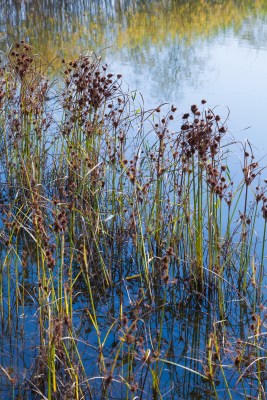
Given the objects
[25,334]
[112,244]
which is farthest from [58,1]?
[25,334]

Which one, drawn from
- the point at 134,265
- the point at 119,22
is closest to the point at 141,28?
the point at 119,22

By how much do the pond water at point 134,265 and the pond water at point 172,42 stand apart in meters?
0.06

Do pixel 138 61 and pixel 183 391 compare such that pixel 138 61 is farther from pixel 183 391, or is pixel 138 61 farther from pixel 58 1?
pixel 183 391

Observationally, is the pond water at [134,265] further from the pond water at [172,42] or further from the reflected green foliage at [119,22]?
the reflected green foliage at [119,22]

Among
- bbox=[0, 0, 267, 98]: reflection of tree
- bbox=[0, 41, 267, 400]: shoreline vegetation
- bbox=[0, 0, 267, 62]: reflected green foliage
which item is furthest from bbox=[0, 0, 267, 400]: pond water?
bbox=[0, 0, 267, 62]: reflected green foliage

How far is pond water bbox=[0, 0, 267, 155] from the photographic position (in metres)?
6.72

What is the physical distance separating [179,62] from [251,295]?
577cm

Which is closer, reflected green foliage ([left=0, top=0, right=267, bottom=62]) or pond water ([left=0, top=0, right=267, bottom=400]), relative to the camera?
pond water ([left=0, top=0, right=267, bottom=400])

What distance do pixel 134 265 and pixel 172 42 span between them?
692 centimetres

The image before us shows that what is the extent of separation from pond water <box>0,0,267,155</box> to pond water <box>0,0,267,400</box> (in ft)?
0.20

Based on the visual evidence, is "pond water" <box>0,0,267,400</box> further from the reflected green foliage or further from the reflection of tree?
the reflected green foliage

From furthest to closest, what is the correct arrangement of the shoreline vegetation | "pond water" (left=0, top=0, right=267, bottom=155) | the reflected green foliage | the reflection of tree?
the reflected green foliage, the reflection of tree, "pond water" (left=0, top=0, right=267, bottom=155), the shoreline vegetation

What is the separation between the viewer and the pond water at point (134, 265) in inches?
85.1

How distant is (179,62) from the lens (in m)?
8.26
